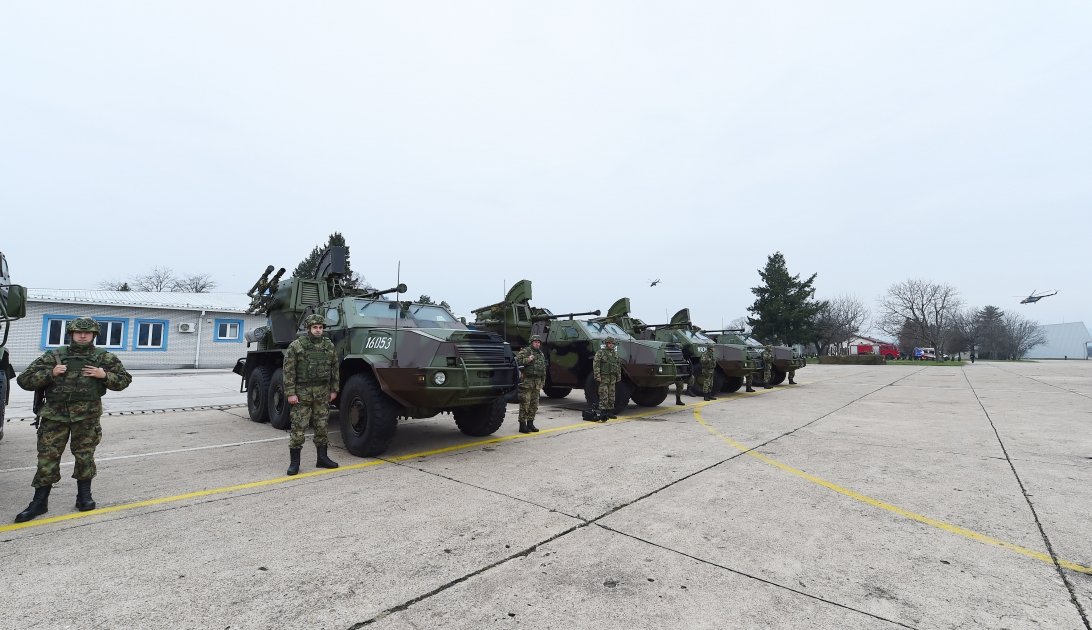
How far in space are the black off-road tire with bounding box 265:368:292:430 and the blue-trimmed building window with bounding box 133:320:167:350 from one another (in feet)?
56.0

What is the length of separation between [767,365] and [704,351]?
4151 mm

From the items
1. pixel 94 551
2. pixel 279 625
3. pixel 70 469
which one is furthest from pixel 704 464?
pixel 70 469

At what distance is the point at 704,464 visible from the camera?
17.3 ft

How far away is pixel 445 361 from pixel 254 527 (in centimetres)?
242

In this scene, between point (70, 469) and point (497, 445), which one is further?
point (497, 445)

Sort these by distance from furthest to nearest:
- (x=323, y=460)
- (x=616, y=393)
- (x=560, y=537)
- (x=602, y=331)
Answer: (x=602, y=331) → (x=616, y=393) → (x=323, y=460) → (x=560, y=537)

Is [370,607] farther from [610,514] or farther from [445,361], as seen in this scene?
[445,361]

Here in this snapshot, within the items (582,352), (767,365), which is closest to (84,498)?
(582,352)

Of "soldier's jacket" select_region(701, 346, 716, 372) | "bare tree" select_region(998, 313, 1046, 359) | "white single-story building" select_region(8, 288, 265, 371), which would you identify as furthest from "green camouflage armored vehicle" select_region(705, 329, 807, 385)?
"bare tree" select_region(998, 313, 1046, 359)

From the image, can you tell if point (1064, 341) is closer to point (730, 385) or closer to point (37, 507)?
point (730, 385)

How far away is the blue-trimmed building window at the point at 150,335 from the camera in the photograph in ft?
65.3

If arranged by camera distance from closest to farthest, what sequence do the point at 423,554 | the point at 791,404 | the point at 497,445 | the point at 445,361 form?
the point at 423,554
the point at 445,361
the point at 497,445
the point at 791,404

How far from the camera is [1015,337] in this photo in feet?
256

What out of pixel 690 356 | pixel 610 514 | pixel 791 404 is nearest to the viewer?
pixel 610 514
